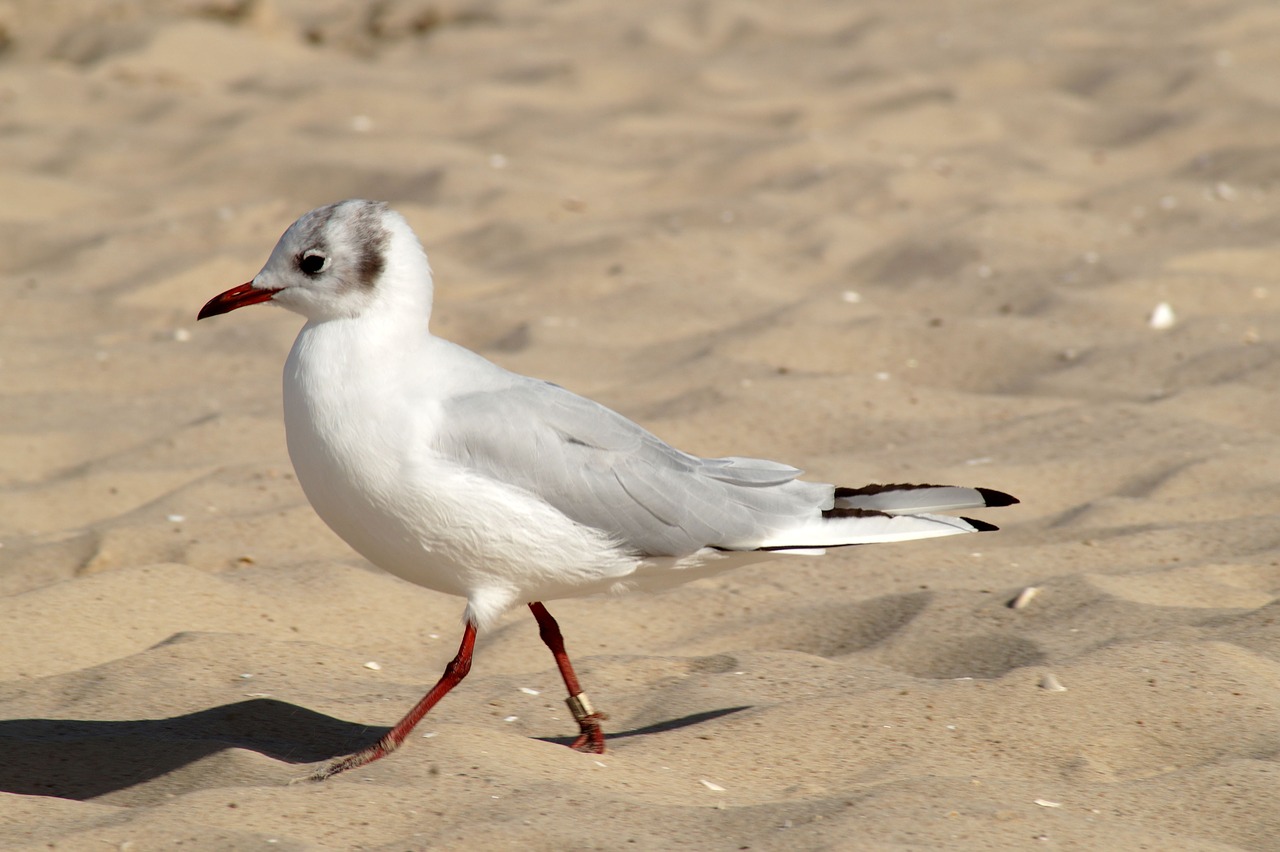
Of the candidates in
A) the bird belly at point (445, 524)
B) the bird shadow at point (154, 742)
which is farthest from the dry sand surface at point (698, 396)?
the bird belly at point (445, 524)

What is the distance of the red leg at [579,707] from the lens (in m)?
2.99

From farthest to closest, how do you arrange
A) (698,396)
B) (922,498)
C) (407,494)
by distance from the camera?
1. (698,396)
2. (922,498)
3. (407,494)

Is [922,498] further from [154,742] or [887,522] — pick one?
[154,742]

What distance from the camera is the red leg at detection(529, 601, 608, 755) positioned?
299cm

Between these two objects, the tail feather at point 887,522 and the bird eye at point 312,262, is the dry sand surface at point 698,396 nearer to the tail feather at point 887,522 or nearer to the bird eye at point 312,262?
the tail feather at point 887,522

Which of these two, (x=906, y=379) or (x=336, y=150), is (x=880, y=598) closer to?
(x=906, y=379)

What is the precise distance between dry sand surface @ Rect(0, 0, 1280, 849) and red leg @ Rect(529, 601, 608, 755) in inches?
4.3

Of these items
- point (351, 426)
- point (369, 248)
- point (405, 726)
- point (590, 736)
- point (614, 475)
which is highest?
point (369, 248)

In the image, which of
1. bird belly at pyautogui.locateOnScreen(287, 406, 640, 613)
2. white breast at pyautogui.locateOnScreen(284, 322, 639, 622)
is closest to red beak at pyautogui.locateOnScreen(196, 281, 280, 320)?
white breast at pyautogui.locateOnScreen(284, 322, 639, 622)

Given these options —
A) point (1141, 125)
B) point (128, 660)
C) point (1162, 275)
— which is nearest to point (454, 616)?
point (128, 660)

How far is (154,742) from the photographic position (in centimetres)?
298

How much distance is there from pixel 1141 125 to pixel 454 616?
544cm

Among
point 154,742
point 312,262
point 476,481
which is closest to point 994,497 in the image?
point 476,481

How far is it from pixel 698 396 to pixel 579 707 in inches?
87.3
